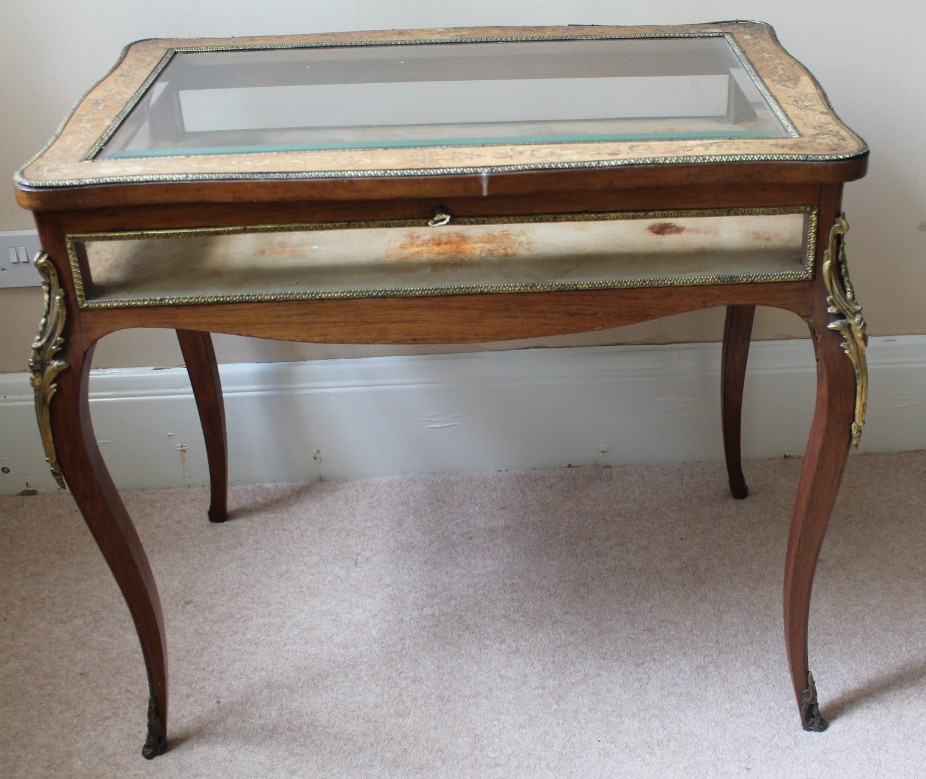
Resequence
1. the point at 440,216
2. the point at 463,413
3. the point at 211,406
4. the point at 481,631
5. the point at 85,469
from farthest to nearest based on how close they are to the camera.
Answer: the point at 463,413 → the point at 211,406 → the point at 481,631 → the point at 85,469 → the point at 440,216

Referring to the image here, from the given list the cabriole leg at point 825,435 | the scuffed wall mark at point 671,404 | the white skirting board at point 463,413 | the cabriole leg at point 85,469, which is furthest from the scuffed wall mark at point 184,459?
the cabriole leg at point 825,435

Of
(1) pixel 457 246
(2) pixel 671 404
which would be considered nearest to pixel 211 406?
(1) pixel 457 246

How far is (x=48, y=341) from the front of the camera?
0.94 metres

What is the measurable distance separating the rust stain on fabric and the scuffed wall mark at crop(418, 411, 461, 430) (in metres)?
0.61

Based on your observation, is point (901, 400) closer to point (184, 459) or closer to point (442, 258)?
point (442, 258)

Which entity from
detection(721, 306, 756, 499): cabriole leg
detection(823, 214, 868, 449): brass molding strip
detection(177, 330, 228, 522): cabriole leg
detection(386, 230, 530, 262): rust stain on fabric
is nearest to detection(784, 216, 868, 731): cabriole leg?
detection(823, 214, 868, 449): brass molding strip

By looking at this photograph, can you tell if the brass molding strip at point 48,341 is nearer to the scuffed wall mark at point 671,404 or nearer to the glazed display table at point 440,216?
the glazed display table at point 440,216

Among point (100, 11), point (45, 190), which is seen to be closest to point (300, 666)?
point (45, 190)

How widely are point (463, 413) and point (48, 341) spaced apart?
79 centimetres

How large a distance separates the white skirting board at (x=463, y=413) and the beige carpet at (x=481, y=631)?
4cm

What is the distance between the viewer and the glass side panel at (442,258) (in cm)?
94

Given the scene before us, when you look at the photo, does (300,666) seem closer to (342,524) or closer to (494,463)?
(342,524)

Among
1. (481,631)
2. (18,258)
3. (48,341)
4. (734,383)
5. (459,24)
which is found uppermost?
(459,24)

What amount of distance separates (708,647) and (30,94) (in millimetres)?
1163
